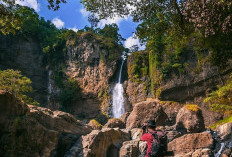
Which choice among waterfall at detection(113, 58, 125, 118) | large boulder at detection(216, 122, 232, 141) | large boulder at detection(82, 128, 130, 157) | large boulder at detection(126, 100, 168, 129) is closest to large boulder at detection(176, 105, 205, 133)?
large boulder at detection(216, 122, 232, 141)

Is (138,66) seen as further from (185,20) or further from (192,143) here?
(185,20)

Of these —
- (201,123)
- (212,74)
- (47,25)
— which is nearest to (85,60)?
(47,25)

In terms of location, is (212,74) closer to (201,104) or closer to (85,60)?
(201,104)

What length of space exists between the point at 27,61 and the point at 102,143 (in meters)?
30.7

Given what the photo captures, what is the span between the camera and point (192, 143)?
40.3 ft

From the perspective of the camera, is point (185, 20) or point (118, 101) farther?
point (118, 101)

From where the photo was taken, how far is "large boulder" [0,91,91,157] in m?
8.92

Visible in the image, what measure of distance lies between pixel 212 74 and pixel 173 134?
1322 cm

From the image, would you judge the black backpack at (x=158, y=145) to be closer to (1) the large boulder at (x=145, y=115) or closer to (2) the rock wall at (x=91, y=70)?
(1) the large boulder at (x=145, y=115)

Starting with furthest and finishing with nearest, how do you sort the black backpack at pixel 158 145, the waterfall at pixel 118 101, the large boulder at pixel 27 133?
the waterfall at pixel 118 101
the large boulder at pixel 27 133
the black backpack at pixel 158 145

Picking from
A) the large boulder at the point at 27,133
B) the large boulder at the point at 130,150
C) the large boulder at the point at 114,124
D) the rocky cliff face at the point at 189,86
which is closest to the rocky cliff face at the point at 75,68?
the rocky cliff face at the point at 189,86

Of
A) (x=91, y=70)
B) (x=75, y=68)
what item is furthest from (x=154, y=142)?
(x=75, y=68)

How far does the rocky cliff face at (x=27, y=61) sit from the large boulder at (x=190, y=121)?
85.7 feet

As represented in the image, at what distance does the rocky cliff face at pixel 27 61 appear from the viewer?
121ft
